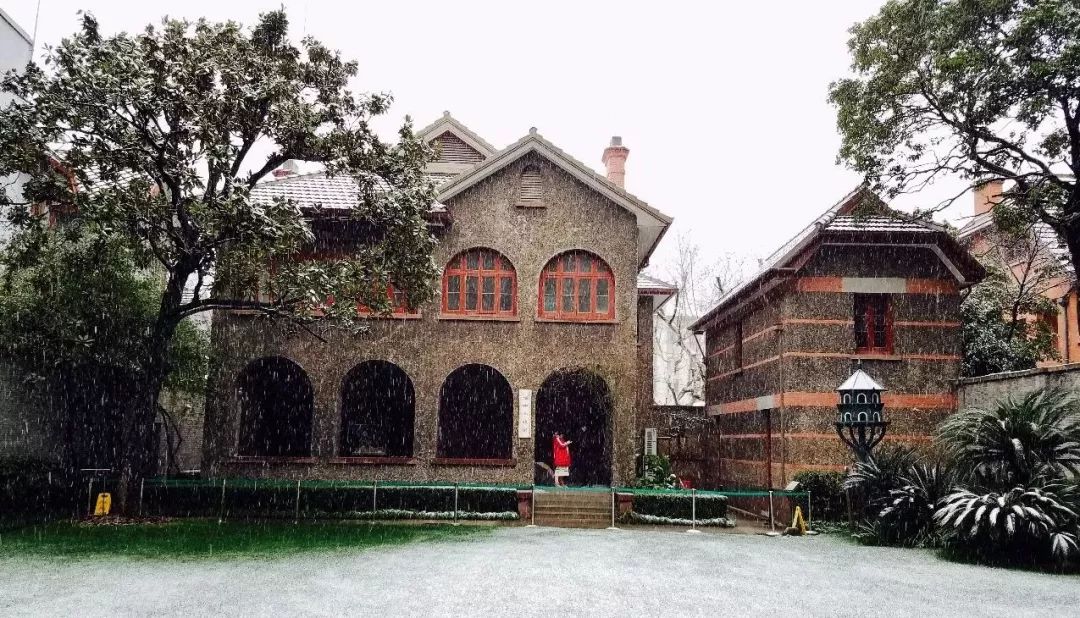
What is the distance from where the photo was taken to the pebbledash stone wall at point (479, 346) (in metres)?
20.4

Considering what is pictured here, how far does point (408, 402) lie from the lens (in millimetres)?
24250

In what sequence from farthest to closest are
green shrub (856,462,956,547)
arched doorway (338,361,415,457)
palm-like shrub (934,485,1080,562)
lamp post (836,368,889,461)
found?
1. arched doorway (338,361,415,457)
2. lamp post (836,368,889,461)
3. green shrub (856,462,956,547)
4. palm-like shrub (934,485,1080,562)

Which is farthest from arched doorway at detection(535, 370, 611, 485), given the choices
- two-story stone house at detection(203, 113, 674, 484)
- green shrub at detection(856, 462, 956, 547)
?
green shrub at detection(856, 462, 956, 547)

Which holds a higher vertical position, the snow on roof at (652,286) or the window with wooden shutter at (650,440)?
the snow on roof at (652,286)

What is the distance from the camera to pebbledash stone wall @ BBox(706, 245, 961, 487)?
1920cm

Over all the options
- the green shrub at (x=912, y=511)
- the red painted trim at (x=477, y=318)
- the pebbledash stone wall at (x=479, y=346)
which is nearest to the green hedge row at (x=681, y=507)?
the pebbledash stone wall at (x=479, y=346)

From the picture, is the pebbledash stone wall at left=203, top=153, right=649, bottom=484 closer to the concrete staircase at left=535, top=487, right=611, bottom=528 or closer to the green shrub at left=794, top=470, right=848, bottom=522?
the concrete staircase at left=535, top=487, right=611, bottom=528

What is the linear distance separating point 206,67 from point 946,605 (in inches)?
536

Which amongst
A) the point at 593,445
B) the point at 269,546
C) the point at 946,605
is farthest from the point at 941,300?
the point at 269,546

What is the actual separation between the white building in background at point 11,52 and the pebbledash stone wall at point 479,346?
5.11 meters

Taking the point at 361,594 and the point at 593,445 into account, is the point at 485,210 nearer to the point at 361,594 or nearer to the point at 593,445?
the point at 593,445

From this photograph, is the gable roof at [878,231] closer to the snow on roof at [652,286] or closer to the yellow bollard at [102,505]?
the snow on roof at [652,286]

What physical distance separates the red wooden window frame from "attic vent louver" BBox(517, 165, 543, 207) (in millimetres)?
7730

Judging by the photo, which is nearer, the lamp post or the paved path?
the paved path
